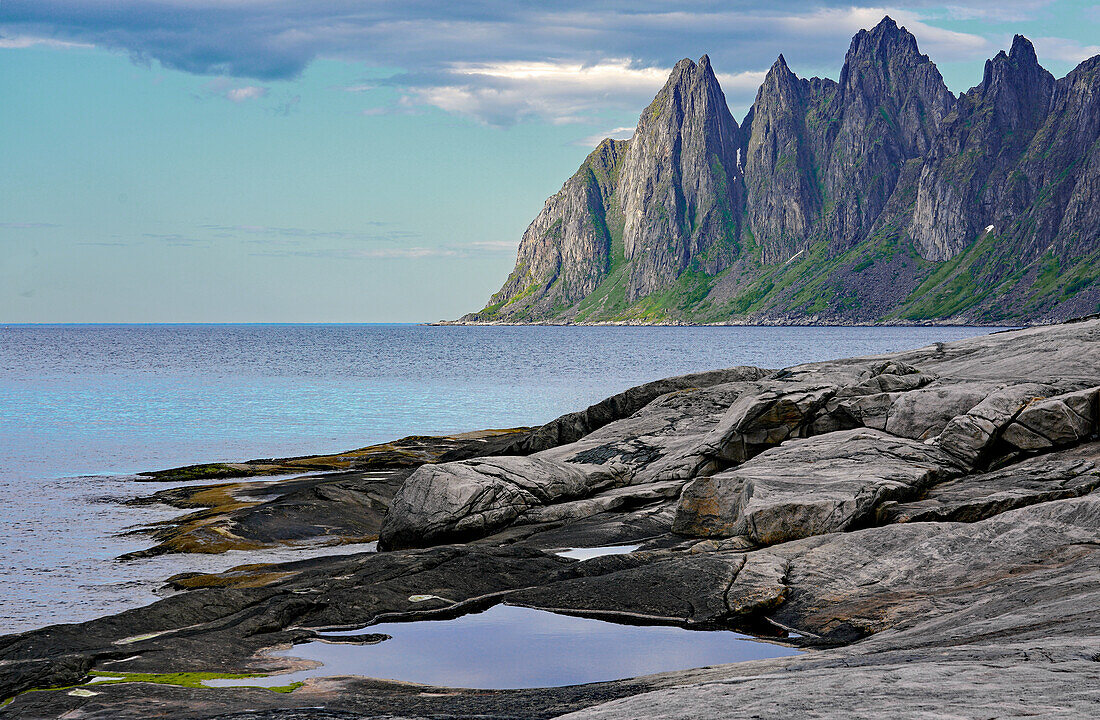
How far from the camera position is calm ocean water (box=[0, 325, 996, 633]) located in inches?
901

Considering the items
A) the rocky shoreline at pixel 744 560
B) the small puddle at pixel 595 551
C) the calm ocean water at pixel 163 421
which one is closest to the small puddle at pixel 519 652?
the rocky shoreline at pixel 744 560

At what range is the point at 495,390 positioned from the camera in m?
90.6

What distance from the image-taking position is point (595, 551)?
65.9 ft

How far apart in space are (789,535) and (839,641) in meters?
4.83

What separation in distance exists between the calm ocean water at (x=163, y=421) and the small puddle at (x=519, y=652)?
325 inches

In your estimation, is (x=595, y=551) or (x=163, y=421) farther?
(x=163, y=421)

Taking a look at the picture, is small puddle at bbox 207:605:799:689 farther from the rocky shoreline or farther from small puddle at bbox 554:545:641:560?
small puddle at bbox 554:545:641:560

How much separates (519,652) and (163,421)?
56270 millimetres

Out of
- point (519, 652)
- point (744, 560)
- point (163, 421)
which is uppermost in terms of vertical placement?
point (744, 560)

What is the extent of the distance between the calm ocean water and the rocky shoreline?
101 inches

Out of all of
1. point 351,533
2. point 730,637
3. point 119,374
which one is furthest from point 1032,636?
point 119,374

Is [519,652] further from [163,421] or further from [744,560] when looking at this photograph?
[163,421]

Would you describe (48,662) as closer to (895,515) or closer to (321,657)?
(321,657)

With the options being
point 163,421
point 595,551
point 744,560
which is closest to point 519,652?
point 744,560
